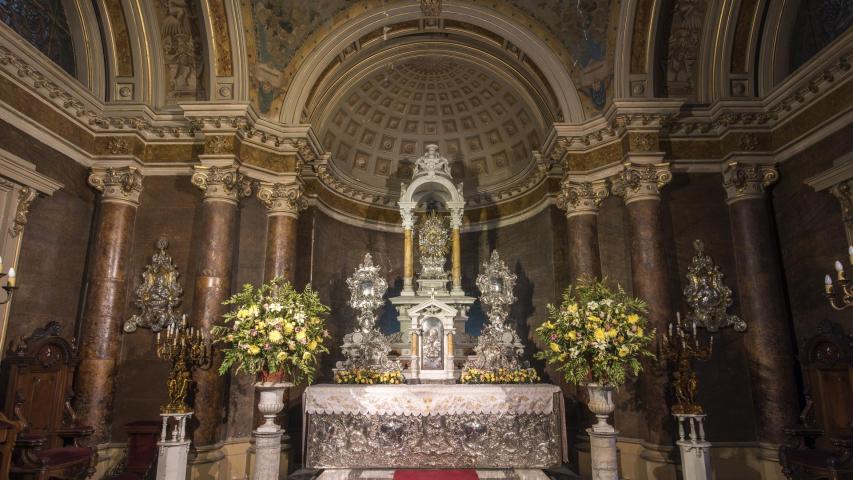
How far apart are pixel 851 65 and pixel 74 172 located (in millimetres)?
13846

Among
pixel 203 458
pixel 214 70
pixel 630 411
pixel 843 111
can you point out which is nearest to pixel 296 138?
pixel 214 70

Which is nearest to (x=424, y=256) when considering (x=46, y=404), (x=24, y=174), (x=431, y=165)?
(x=431, y=165)

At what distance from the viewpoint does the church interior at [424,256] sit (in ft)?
25.9

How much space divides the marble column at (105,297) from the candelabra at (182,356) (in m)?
1.10

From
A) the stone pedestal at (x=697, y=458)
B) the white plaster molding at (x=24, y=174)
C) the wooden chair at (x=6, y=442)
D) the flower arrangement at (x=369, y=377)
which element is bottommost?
the stone pedestal at (x=697, y=458)

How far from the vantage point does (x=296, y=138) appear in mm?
11047

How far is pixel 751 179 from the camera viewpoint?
9555 mm

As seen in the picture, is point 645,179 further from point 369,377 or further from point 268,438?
point 268,438

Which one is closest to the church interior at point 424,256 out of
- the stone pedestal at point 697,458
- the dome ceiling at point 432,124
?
the stone pedestal at point 697,458

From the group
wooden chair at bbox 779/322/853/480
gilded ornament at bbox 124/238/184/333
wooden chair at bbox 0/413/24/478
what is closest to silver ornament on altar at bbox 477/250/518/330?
wooden chair at bbox 779/322/853/480

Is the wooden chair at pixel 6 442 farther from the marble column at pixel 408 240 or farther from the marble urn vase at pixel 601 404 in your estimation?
the marble urn vase at pixel 601 404

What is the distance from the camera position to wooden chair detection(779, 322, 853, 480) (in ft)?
23.4

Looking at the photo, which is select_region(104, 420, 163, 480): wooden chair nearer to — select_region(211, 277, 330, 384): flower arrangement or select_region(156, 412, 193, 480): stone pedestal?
select_region(156, 412, 193, 480): stone pedestal

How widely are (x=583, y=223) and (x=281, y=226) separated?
663 cm
